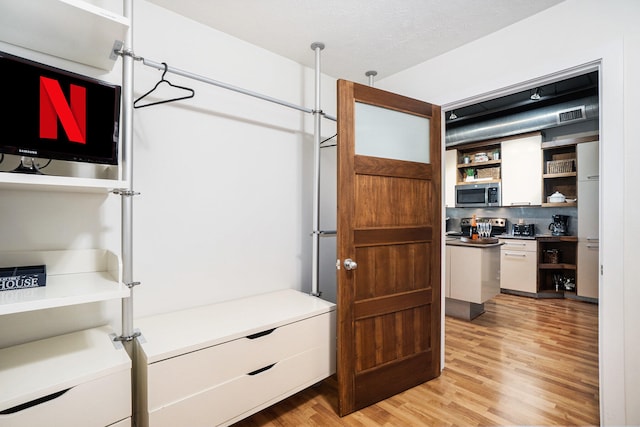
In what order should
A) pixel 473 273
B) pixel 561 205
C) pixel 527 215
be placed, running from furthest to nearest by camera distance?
pixel 527 215 → pixel 561 205 → pixel 473 273

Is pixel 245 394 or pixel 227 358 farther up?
pixel 227 358

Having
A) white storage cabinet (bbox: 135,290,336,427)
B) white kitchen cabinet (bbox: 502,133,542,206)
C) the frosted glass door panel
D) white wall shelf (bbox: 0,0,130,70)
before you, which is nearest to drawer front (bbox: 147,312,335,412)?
white storage cabinet (bbox: 135,290,336,427)

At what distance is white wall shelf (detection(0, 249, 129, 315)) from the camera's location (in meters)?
1.12

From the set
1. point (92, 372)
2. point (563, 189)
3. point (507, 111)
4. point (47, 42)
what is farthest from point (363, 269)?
point (563, 189)

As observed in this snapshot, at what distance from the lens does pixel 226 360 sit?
5.02 ft

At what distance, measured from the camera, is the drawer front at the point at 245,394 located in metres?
1.39

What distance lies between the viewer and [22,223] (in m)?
1.46

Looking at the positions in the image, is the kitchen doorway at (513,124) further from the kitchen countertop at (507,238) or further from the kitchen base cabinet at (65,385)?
the kitchen base cabinet at (65,385)

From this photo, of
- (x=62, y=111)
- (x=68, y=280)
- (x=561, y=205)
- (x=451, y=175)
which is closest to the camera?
(x=62, y=111)

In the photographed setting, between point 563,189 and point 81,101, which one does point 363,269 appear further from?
point 563,189

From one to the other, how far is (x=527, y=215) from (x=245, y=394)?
5.30m

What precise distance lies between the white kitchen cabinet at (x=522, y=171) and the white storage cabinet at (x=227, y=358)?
430 cm

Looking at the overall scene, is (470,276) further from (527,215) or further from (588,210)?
(527,215)

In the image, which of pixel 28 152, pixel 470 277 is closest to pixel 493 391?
pixel 470 277
